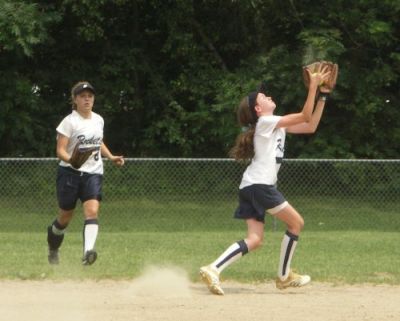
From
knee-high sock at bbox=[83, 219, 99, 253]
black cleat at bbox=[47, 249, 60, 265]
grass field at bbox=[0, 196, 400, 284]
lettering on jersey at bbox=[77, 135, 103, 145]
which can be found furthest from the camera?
black cleat at bbox=[47, 249, 60, 265]

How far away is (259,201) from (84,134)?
Answer: 2053 mm

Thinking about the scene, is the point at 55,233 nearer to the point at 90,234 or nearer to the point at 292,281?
the point at 90,234

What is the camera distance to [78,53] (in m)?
22.0

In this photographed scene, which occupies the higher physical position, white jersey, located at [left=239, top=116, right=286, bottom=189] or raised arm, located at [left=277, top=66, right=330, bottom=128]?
raised arm, located at [left=277, top=66, right=330, bottom=128]

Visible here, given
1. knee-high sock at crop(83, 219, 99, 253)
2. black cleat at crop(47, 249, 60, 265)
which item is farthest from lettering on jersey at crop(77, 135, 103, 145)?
black cleat at crop(47, 249, 60, 265)

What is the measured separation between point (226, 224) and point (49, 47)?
25.6 feet

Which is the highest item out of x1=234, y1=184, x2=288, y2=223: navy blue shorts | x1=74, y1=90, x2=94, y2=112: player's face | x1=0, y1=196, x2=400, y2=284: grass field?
x1=74, y1=90, x2=94, y2=112: player's face

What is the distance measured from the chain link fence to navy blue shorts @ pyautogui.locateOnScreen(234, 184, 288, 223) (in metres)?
7.56

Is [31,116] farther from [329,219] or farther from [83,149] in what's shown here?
[83,149]

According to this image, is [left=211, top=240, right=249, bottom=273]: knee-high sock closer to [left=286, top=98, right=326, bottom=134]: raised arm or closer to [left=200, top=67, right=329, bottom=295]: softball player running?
[left=200, top=67, right=329, bottom=295]: softball player running

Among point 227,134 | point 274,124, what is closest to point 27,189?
point 227,134

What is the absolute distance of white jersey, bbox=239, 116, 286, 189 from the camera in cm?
852

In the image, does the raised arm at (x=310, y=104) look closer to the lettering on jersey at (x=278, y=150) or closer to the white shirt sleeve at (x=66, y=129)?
the lettering on jersey at (x=278, y=150)

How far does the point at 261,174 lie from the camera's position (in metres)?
8.53
